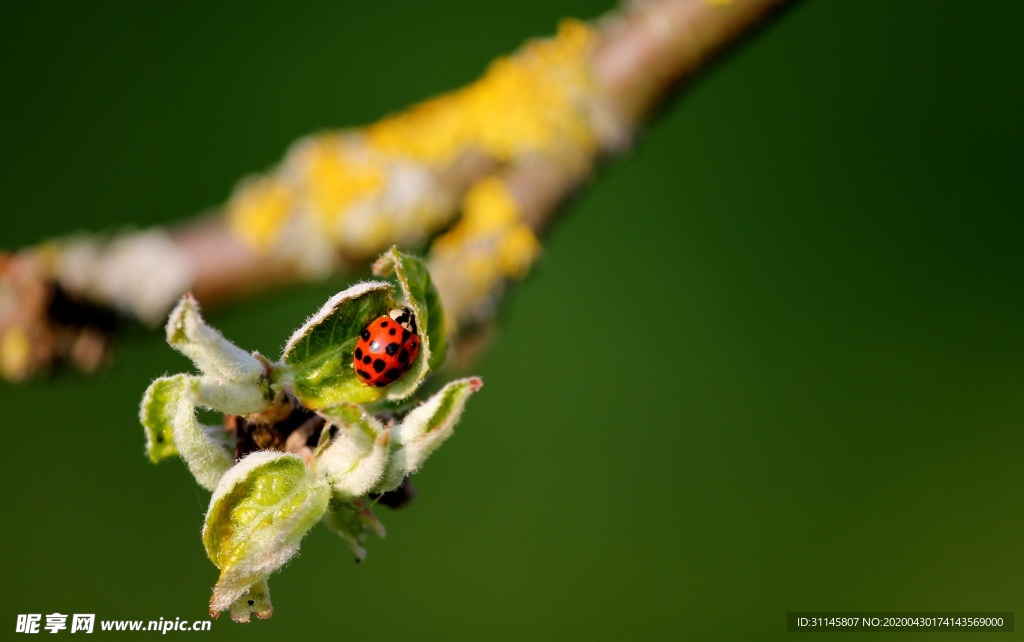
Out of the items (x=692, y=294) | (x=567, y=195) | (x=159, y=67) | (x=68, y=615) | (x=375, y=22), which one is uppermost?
(x=375, y=22)

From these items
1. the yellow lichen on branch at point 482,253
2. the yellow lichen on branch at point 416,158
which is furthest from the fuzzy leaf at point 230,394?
the yellow lichen on branch at point 416,158

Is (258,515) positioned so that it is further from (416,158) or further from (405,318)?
(416,158)

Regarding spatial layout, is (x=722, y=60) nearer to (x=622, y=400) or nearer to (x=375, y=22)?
(x=622, y=400)

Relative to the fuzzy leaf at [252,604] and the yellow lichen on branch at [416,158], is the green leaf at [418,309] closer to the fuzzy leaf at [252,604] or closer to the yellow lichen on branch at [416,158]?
the fuzzy leaf at [252,604]

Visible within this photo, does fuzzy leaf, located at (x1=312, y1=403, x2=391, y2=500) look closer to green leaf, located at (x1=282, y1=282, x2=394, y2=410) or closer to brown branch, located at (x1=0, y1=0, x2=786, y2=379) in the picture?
green leaf, located at (x1=282, y1=282, x2=394, y2=410)

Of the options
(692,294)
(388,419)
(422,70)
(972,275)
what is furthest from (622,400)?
(388,419)

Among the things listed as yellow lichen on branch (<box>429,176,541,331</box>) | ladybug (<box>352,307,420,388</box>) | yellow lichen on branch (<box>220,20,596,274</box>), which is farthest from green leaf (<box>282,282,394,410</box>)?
yellow lichen on branch (<box>220,20,596,274</box>)
